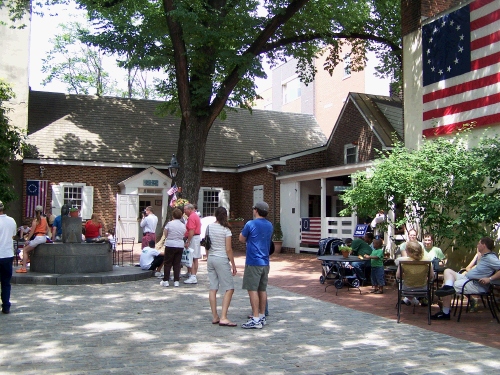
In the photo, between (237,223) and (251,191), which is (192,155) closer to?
(237,223)

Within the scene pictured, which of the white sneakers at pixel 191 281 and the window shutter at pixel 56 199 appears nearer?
the white sneakers at pixel 191 281

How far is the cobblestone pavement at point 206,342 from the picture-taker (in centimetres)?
553

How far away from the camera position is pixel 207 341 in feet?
21.6

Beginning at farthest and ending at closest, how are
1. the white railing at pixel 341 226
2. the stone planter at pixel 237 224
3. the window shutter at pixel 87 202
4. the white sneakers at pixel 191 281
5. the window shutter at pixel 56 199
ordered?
the stone planter at pixel 237 224 < the window shutter at pixel 87 202 < the window shutter at pixel 56 199 < the white railing at pixel 341 226 < the white sneakers at pixel 191 281

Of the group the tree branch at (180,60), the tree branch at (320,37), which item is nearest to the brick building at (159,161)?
the tree branch at (320,37)

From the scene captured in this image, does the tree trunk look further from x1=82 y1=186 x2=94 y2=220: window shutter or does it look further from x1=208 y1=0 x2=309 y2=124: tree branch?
x1=82 y1=186 x2=94 y2=220: window shutter

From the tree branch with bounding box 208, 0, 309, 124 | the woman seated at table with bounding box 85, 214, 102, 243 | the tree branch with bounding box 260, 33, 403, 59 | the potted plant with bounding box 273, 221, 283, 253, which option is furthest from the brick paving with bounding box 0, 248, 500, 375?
the potted plant with bounding box 273, 221, 283, 253

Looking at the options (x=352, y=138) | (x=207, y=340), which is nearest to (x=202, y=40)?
(x=352, y=138)

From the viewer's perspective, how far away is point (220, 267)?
7512 millimetres

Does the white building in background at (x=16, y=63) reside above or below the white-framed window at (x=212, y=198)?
above

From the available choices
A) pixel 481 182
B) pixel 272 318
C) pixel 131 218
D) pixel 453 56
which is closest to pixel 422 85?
pixel 453 56

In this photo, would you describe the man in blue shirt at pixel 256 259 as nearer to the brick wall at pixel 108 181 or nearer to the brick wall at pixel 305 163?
the brick wall at pixel 305 163

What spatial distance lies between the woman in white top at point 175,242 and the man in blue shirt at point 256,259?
3619mm

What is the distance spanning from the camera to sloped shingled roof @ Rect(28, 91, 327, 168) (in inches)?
907
